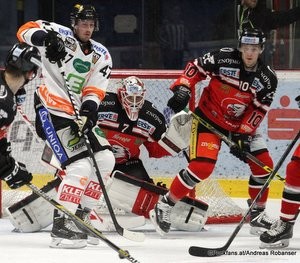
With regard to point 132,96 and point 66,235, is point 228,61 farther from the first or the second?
point 66,235

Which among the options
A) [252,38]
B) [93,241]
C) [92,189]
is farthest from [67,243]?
[252,38]

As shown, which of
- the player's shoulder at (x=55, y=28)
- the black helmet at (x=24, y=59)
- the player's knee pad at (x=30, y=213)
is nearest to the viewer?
the black helmet at (x=24, y=59)

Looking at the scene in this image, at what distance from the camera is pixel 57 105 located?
18.2 ft

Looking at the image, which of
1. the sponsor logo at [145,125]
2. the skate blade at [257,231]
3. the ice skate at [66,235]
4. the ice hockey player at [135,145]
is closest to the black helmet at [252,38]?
the ice hockey player at [135,145]

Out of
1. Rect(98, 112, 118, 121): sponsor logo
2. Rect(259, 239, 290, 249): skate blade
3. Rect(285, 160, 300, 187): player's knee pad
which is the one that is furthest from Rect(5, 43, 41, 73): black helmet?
Rect(259, 239, 290, 249): skate blade

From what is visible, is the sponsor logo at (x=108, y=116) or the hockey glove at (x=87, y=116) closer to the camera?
the hockey glove at (x=87, y=116)

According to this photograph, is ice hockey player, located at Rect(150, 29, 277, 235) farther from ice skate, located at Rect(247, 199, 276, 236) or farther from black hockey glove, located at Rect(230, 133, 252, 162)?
ice skate, located at Rect(247, 199, 276, 236)

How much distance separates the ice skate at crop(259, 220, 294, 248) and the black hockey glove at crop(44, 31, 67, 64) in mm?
1231

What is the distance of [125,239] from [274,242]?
736 mm

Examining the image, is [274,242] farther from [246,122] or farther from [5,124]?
[5,124]

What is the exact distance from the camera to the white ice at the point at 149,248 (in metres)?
5.12

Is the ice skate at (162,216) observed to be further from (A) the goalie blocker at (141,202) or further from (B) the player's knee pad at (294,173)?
(B) the player's knee pad at (294,173)

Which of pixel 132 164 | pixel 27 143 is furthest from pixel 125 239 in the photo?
pixel 27 143

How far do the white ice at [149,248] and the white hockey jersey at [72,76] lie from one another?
2.09ft
